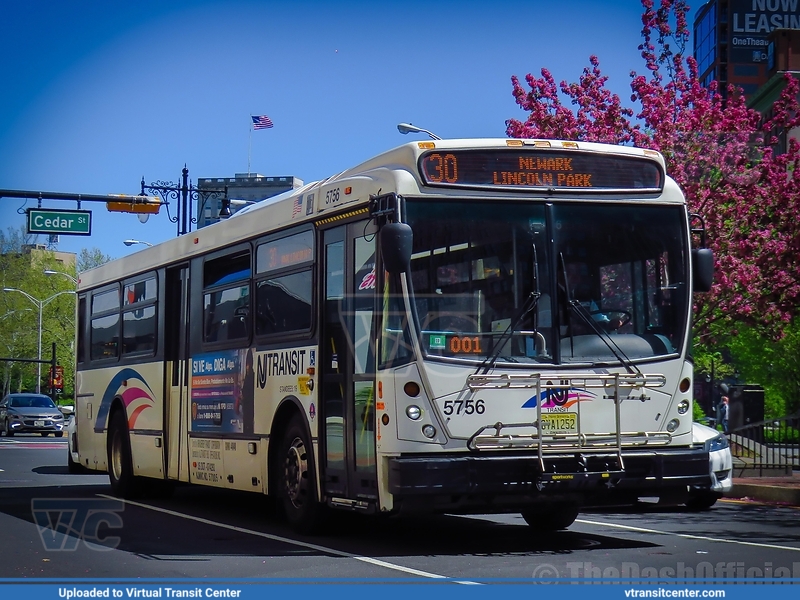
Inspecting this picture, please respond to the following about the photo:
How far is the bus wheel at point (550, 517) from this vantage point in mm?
12500

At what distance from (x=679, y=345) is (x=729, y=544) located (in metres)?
1.98

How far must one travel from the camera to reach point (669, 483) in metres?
10.8

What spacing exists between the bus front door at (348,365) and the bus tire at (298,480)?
36 cm

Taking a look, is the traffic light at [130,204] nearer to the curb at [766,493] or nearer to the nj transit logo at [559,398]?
the curb at [766,493]

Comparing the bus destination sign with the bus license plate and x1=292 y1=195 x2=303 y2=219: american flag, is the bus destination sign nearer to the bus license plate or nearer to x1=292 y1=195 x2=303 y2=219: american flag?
the bus license plate

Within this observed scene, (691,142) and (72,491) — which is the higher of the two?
(691,142)

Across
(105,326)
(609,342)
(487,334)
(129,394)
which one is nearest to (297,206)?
(487,334)

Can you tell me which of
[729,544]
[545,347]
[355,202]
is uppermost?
[355,202]

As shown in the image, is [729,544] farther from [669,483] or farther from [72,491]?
[72,491]

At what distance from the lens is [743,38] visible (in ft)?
385

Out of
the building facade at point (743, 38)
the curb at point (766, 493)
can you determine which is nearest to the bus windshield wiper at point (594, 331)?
the curb at point (766, 493)

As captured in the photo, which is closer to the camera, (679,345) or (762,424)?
(679,345)

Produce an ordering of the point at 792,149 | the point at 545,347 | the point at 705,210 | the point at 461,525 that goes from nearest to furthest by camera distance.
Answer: the point at 545,347 < the point at 461,525 < the point at 705,210 < the point at 792,149

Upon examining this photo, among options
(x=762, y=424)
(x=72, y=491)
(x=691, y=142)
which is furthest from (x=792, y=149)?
(x=72, y=491)
